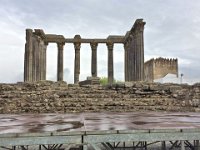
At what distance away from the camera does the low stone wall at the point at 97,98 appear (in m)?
17.8

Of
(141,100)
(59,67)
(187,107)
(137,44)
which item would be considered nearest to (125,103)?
(141,100)

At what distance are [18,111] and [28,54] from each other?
12910mm

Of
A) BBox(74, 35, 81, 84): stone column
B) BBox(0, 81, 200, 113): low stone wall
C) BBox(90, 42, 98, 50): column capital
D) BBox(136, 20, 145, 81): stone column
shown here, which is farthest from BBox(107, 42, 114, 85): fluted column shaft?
BBox(0, 81, 200, 113): low stone wall

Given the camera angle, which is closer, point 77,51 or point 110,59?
point 110,59

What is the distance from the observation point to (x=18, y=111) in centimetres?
1747

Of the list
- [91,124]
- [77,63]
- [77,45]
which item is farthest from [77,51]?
[91,124]

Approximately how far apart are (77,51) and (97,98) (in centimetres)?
1712

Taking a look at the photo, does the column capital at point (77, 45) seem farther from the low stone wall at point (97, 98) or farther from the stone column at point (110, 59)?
the low stone wall at point (97, 98)

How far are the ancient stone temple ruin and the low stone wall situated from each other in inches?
294

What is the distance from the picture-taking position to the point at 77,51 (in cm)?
3528

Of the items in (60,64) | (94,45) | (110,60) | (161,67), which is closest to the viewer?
(60,64)

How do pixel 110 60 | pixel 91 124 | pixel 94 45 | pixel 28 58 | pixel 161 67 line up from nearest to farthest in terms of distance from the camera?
pixel 91 124 → pixel 28 58 → pixel 94 45 → pixel 110 60 → pixel 161 67

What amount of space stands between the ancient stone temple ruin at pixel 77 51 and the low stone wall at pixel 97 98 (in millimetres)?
7467

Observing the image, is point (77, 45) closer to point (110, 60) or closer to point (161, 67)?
point (110, 60)
